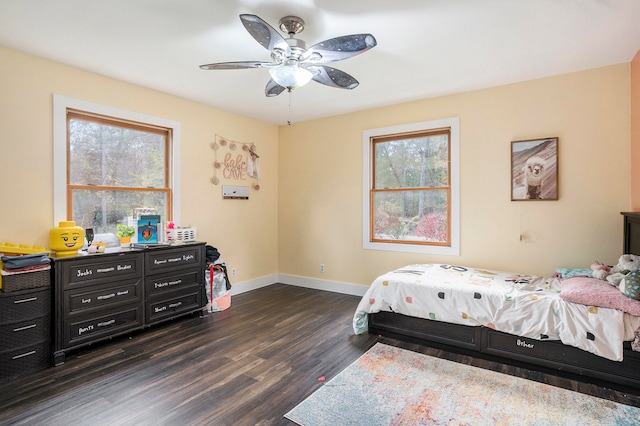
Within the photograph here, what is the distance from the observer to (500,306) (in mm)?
2740

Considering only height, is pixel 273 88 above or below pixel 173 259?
above

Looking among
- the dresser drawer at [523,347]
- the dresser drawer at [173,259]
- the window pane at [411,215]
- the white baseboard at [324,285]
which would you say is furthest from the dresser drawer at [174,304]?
the dresser drawer at [523,347]

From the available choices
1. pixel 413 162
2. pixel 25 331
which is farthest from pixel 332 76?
pixel 25 331

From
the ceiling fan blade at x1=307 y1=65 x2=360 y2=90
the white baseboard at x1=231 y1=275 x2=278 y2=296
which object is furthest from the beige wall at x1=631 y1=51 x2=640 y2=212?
the white baseboard at x1=231 y1=275 x2=278 y2=296

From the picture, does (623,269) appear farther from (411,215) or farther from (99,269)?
(99,269)

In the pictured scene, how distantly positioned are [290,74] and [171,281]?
8.31 ft

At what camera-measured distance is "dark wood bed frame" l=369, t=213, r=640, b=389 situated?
7.80 feet

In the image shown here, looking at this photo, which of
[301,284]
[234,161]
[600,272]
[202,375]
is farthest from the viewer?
[301,284]

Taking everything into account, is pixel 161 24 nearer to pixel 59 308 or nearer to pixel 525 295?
pixel 59 308

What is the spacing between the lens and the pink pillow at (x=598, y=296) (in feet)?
7.61

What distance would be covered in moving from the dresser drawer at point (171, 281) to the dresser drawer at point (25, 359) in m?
0.92

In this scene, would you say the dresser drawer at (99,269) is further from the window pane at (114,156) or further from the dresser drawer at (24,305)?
the window pane at (114,156)

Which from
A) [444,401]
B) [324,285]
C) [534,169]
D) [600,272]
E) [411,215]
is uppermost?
[534,169]

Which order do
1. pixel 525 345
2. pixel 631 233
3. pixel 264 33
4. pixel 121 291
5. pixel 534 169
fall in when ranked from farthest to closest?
pixel 534 169 → pixel 121 291 → pixel 631 233 → pixel 525 345 → pixel 264 33
